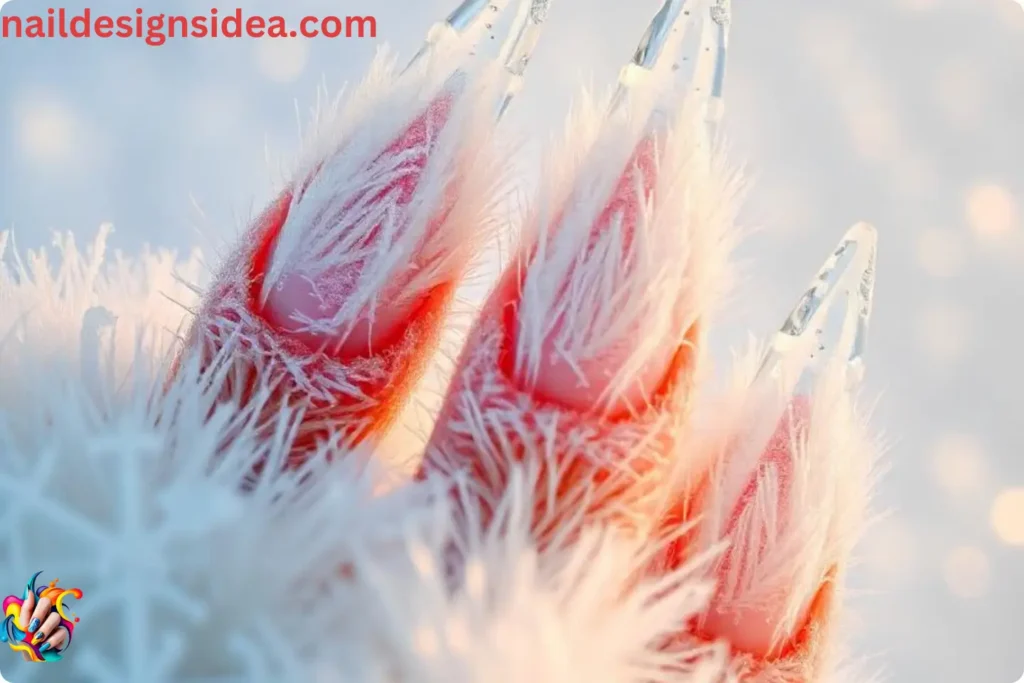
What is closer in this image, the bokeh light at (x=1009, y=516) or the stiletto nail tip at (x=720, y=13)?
the stiletto nail tip at (x=720, y=13)

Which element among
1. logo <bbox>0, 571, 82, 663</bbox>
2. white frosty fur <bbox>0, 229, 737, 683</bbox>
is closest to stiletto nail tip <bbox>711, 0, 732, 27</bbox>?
white frosty fur <bbox>0, 229, 737, 683</bbox>

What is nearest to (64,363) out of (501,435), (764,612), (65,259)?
(65,259)

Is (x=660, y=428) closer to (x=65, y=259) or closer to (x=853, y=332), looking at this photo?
(x=853, y=332)

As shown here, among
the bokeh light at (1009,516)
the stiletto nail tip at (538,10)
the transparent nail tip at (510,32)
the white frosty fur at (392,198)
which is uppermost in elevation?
the stiletto nail tip at (538,10)

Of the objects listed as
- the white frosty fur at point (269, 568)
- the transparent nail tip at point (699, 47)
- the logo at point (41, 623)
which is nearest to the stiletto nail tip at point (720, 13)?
the transparent nail tip at point (699, 47)

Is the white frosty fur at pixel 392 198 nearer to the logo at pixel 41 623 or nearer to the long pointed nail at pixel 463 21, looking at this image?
the long pointed nail at pixel 463 21

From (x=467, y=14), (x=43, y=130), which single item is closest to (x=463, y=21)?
(x=467, y=14)
